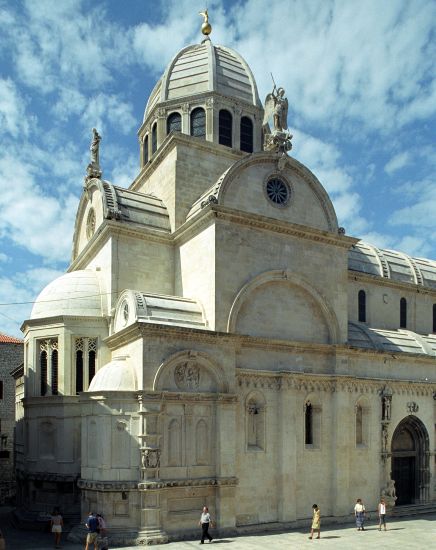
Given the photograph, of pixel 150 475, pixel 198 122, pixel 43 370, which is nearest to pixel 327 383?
pixel 150 475

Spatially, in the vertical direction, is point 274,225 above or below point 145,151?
below

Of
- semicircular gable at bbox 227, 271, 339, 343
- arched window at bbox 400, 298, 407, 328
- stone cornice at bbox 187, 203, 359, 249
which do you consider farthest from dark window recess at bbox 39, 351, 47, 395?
arched window at bbox 400, 298, 407, 328

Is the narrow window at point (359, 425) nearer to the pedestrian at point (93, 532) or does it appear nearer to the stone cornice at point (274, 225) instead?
the stone cornice at point (274, 225)

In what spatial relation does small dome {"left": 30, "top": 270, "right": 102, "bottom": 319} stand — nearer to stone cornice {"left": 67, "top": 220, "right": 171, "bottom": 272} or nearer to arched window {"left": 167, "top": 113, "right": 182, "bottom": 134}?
stone cornice {"left": 67, "top": 220, "right": 171, "bottom": 272}

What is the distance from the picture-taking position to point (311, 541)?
23016 mm

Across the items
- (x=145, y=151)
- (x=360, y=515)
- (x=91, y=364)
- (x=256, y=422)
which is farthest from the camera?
(x=145, y=151)

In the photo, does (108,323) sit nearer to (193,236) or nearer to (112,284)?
(112,284)

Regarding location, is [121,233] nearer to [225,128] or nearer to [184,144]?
[184,144]

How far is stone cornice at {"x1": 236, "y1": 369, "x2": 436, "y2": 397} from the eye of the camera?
2561cm

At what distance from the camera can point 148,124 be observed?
116 ft

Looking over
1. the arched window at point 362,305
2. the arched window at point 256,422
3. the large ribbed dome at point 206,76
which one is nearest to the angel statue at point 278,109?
the large ribbed dome at point 206,76

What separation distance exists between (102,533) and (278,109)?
20712 mm

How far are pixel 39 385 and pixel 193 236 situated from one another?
32.9 feet

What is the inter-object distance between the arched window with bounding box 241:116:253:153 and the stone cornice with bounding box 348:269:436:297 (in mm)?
9381
